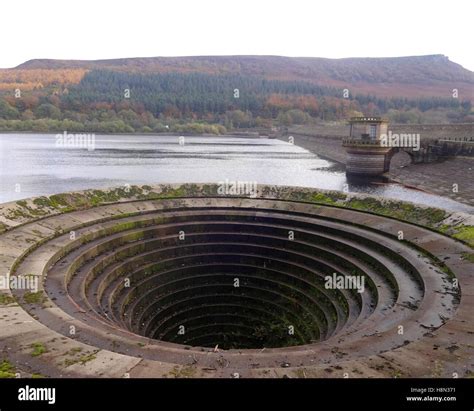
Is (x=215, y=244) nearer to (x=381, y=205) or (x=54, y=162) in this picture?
(x=381, y=205)

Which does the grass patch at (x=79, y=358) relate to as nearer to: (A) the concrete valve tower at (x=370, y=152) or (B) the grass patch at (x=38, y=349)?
(B) the grass patch at (x=38, y=349)

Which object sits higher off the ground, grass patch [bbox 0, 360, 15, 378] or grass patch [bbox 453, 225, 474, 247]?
grass patch [bbox 453, 225, 474, 247]

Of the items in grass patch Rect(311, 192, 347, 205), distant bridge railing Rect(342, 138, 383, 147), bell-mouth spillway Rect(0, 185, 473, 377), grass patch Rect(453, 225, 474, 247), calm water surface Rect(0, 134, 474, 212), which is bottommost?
bell-mouth spillway Rect(0, 185, 473, 377)

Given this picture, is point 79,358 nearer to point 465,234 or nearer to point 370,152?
point 465,234

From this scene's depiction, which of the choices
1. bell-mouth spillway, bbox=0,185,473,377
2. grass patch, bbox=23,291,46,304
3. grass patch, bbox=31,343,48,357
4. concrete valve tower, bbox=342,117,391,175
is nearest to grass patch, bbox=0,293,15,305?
bell-mouth spillway, bbox=0,185,473,377

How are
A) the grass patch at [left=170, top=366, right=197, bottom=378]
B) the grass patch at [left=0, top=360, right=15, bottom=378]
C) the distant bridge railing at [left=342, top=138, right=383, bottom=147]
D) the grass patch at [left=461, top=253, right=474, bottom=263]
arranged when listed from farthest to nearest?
the distant bridge railing at [left=342, top=138, right=383, bottom=147], the grass patch at [left=461, top=253, right=474, bottom=263], the grass patch at [left=170, top=366, right=197, bottom=378], the grass patch at [left=0, top=360, right=15, bottom=378]

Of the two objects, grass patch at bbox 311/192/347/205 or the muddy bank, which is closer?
grass patch at bbox 311/192/347/205

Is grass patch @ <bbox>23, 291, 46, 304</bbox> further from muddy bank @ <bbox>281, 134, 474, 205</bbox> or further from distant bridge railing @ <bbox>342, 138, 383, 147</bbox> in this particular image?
distant bridge railing @ <bbox>342, 138, 383, 147</bbox>

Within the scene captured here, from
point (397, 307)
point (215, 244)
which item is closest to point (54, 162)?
point (215, 244)
